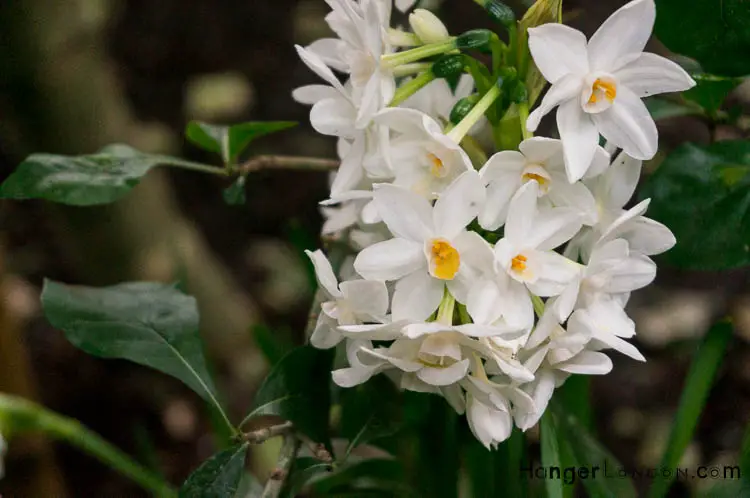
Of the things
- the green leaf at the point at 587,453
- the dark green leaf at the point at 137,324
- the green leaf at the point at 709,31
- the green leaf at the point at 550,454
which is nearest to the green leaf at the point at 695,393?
the green leaf at the point at 587,453

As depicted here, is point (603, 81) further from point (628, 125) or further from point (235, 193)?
point (235, 193)

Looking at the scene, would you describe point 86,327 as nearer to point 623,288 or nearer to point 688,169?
point 623,288

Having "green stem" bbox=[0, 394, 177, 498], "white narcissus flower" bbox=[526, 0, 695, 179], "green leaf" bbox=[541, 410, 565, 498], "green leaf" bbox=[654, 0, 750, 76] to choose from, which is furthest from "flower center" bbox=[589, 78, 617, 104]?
"green stem" bbox=[0, 394, 177, 498]

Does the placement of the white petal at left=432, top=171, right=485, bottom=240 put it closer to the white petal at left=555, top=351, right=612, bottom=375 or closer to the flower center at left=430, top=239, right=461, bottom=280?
the flower center at left=430, top=239, right=461, bottom=280

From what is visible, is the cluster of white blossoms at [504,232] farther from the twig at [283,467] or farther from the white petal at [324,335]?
the twig at [283,467]

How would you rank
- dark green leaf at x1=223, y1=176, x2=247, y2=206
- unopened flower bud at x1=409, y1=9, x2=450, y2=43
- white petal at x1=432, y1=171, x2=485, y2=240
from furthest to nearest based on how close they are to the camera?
dark green leaf at x1=223, y1=176, x2=247, y2=206, unopened flower bud at x1=409, y1=9, x2=450, y2=43, white petal at x1=432, y1=171, x2=485, y2=240

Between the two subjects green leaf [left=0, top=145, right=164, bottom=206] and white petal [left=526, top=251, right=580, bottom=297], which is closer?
white petal [left=526, top=251, right=580, bottom=297]

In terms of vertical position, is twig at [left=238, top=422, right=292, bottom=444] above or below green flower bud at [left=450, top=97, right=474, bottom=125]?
below

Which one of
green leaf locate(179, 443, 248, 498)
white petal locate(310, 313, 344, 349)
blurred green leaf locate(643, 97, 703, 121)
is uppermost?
blurred green leaf locate(643, 97, 703, 121)
